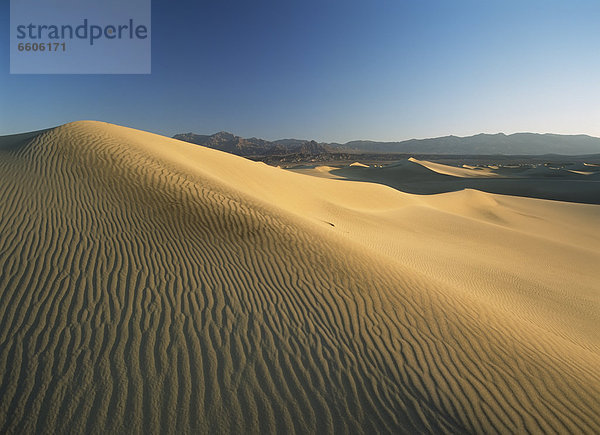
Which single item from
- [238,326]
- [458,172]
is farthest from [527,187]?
[238,326]

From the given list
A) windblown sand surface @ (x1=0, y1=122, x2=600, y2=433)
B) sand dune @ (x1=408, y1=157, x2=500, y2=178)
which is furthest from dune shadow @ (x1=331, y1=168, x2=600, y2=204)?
windblown sand surface @ (x1=0, y1=122, x2=600, y2=433)

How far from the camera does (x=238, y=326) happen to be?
3551 mm

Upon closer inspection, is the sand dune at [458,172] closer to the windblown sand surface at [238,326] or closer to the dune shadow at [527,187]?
the dune shadow at [527,187]

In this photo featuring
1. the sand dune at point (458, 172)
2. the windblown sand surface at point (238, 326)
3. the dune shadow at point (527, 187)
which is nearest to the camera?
the windblown sand surface at point (238, 326)

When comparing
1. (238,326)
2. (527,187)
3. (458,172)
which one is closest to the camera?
(238,326)

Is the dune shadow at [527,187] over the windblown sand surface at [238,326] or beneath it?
over

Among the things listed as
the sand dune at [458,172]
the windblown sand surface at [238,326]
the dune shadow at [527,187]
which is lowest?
the windblown sand surface at [238,326]

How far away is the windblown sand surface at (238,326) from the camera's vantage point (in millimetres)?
2674

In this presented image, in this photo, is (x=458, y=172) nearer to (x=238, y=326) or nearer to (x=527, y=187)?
(x=527, y=187)

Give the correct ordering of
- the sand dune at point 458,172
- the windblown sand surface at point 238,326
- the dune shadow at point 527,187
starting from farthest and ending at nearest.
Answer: the sand dune at point 458,172
the dune shadow at point 527,187
the windblown sand surface at point 238,326

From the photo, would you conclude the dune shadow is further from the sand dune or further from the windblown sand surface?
the windblown sand surface

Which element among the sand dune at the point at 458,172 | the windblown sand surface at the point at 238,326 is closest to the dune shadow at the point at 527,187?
the sand dune at the point at 458,172

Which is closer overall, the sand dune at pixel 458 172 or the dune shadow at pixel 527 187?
the dune shadow at pixel 527 187

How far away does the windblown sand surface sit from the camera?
267cm
